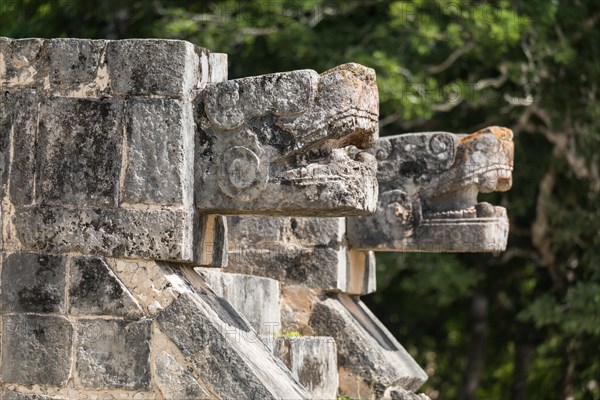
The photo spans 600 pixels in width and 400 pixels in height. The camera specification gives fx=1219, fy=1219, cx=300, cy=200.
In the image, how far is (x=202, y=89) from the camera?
18.4 feet

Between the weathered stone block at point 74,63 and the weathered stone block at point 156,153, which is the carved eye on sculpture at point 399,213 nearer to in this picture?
the weathered stone block at point 156,153

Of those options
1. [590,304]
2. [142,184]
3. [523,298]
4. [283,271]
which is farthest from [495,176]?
[523,298]

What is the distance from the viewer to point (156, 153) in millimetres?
5469

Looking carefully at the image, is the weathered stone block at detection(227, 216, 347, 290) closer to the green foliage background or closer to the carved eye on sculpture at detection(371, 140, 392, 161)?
the carved eye on sculpture at detection(371, 140, 392, 161)

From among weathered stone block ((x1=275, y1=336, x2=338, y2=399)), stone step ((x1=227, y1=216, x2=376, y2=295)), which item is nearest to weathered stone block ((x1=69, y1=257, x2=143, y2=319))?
weathered stone block ((x1=275, y1=336, x2=338, y2=399))

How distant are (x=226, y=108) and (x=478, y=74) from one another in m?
7.69

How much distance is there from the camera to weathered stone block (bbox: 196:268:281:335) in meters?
6.36

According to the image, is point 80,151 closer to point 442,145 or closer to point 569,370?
point 442,145

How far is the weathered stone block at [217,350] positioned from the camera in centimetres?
525

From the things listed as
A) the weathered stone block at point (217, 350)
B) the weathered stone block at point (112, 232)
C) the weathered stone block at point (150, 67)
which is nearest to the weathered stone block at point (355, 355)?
the weathered stone block at point (217, 350)

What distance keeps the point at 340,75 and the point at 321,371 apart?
2256 mm

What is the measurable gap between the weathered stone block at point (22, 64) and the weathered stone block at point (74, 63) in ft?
0.18

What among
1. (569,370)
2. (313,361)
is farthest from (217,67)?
(569,370)

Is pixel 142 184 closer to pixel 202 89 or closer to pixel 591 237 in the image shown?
pixel 202 89
